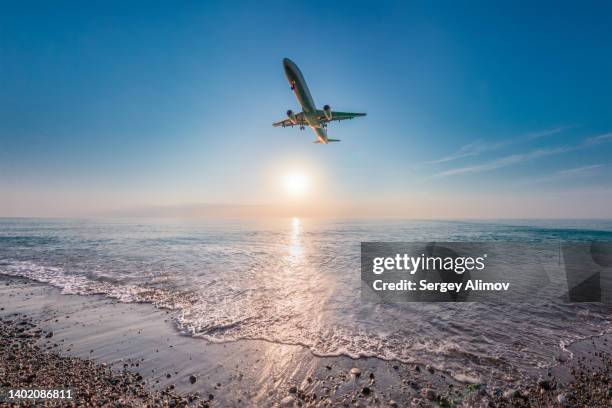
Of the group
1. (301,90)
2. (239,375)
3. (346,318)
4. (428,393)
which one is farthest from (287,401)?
(301,90)

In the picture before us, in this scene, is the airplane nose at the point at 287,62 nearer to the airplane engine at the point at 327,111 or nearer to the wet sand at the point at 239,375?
the airplane engine at the point at 327,111

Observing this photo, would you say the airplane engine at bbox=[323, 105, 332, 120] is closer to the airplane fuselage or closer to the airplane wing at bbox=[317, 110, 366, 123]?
the airplane wing at bbox=[317, 110, 366, 123]

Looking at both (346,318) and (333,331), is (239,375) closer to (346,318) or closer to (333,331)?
(333,331)

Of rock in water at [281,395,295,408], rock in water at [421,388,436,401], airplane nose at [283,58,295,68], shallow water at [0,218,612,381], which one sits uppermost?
airplane nose at [283,58,295,68]

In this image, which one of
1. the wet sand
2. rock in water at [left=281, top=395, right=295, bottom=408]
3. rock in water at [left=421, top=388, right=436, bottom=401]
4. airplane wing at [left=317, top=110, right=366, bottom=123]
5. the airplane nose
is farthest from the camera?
airplane wing at [left=317, top=110, right=366, bottom=123]

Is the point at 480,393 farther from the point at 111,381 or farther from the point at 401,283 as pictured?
the point at 401,283

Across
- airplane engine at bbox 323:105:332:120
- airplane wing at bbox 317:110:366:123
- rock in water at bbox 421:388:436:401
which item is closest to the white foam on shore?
rock in water at bbox 421:388:436:401

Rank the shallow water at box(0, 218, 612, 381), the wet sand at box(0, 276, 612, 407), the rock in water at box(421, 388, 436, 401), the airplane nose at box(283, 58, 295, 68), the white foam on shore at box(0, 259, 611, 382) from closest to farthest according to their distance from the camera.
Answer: the wet sand at box(0, 276, 612, 407) → the rock in water at box(421, 388, 436, 401) → the white foam on shore at box(0, 259, 611, 382) → the shallow water at box(0, 218, 612, 381) → the airplane nose at box(283, 58, 295, 68)
